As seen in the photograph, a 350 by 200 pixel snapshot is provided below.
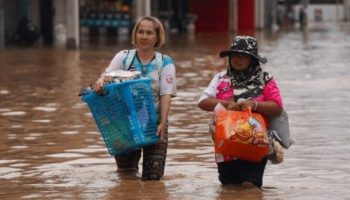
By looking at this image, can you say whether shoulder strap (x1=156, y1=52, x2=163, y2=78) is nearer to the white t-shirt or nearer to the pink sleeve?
the white t-shirt

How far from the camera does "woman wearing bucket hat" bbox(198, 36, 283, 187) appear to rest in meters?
7.85

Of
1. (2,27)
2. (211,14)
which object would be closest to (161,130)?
(2,27)

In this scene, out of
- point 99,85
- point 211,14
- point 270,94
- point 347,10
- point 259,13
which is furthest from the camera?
point 347,10

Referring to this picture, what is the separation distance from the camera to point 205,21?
196 feet

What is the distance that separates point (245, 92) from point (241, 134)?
17.5 inches

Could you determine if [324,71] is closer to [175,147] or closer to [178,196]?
[175,147]

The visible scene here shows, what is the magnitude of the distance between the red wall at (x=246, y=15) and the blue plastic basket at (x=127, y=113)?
5206cm

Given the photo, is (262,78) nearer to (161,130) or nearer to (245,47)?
(245,47)

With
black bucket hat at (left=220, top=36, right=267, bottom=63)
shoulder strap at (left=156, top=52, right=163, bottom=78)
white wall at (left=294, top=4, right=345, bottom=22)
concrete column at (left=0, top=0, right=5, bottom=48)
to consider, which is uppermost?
black bucket hat at (left=220, top=36, right=267, bottom=63)

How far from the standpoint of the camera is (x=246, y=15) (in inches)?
2383

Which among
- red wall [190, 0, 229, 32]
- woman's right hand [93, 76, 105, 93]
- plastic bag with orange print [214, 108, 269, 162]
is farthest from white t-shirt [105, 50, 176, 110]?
red wall [190, 0, 229, 32]

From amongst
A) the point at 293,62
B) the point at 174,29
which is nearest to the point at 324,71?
the point at 293,62

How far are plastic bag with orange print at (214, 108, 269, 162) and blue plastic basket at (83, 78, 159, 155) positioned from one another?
2.54 ft

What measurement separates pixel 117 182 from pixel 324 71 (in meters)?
14.7
